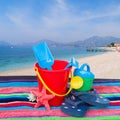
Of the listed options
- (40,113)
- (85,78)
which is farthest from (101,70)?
(40,113)

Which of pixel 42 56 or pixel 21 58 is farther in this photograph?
pixel 21 58

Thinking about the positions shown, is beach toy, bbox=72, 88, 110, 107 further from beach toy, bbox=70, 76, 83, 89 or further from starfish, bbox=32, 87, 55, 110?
starfish, bbox=32, 87, 55, 110

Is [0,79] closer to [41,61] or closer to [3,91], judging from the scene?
[3,91]

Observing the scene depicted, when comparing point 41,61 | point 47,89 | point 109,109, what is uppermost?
point 41,61

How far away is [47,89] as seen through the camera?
1.27 metres

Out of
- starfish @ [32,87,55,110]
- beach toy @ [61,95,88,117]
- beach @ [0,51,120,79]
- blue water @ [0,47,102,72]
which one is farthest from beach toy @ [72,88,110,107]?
blue water @ [0,47,102,72]

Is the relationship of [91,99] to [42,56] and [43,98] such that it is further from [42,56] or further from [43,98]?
[42,56]

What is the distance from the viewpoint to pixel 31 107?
49.8 inches

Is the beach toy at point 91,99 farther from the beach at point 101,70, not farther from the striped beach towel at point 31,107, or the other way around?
the beach at point 101,70

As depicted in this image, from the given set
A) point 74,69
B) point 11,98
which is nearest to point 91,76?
point 74,69

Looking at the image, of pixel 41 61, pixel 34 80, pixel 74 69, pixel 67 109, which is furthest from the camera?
pixel 34 80

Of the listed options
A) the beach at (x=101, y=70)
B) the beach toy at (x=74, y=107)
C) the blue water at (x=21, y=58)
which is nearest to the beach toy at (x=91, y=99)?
the beach toy at (x=74, y=107)

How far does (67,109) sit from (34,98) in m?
0.24

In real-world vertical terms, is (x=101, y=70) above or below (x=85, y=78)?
below
